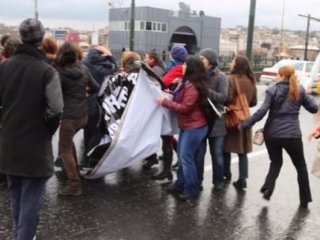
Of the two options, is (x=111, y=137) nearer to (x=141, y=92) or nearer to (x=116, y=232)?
(x=141, y=92)

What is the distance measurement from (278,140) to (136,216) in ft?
5.85

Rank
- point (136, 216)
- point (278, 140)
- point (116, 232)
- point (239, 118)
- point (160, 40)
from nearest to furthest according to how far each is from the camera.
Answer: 1. point (116, 232)
2. point (136, 216)
3. point (278, 140)
4. point (239, 118)
5. point (160, 40)

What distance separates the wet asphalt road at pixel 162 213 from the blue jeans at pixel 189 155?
0.19m

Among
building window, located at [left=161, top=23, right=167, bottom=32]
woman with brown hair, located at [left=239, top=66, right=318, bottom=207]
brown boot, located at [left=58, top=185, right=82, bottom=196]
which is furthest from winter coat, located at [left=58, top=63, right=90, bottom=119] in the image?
building window, located at [left=161, top=23, right=167, bottom=32]

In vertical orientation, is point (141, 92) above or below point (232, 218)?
above

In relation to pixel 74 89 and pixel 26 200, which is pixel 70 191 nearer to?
pixel 74 89

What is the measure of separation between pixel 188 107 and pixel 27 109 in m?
2.40

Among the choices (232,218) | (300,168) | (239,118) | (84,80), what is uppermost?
(84,80)

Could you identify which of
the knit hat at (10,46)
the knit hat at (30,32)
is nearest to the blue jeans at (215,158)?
the knit hat at (10,46)

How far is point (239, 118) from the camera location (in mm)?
6492

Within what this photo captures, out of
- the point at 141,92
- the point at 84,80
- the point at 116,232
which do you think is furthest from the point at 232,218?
the point at 84,80

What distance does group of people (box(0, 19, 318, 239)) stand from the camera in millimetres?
3757

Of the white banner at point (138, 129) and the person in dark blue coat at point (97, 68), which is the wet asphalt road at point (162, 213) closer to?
the white banner at point (138, 129)

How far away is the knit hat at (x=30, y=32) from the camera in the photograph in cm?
374
